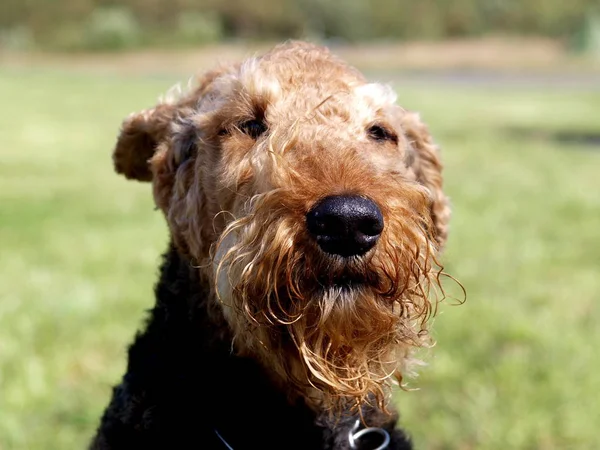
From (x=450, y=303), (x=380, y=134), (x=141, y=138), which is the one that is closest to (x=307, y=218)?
(x=380, y=134)

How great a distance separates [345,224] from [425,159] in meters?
1.33

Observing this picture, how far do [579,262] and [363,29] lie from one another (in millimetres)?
53177

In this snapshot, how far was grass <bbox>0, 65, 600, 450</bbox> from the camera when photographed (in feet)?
13.0

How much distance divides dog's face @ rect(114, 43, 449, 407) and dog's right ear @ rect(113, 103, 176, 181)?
0.64 ft

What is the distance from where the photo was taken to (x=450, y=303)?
4.27 meters

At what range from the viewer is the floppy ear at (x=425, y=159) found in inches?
125

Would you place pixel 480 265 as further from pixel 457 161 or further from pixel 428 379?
pixel 457 161

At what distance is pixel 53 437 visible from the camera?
3820mm

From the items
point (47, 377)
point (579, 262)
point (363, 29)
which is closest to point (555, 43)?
point (363, 29)

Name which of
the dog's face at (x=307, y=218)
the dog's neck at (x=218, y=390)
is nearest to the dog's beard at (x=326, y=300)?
the dog's face at (x=307, y=218)

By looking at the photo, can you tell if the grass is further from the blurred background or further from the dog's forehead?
the dog's forehead

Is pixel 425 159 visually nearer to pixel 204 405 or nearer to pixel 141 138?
pixel 141 138

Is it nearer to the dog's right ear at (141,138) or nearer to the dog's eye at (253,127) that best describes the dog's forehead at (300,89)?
the dog's eye at (253,127)

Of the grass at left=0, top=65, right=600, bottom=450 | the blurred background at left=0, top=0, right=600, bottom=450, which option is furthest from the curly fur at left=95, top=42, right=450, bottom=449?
the grass at left=0, top=65, right=600, bottom=450
